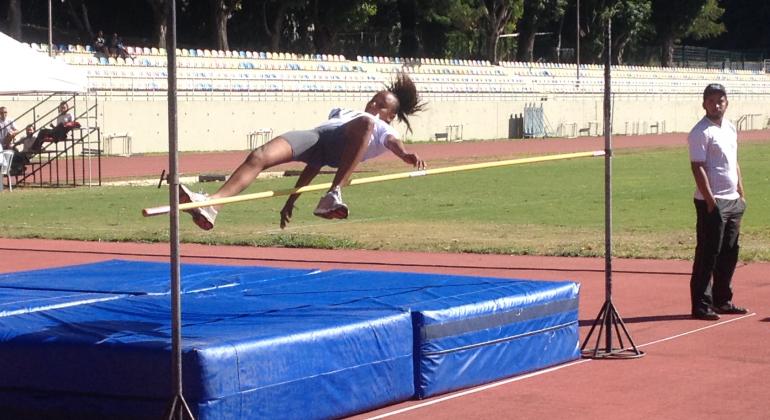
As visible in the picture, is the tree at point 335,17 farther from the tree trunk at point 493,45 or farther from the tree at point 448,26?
the tree trunk at point 493,45

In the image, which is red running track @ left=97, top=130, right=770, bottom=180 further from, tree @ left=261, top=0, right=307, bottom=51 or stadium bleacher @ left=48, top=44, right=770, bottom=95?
tree @ left=261, top=0, right=307, bottom=51

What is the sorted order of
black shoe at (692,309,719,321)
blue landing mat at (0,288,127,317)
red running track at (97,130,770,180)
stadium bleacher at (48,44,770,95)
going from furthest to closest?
stadium bleacher at (48,44,770,95)
red running track at (97,130,770,180)
black shoe at (692,309,719,321)
blue landing mat at (0,288,127,317)

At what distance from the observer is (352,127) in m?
8.09

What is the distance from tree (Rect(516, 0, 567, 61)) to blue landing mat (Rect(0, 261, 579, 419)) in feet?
199

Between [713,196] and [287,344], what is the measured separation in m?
4.48

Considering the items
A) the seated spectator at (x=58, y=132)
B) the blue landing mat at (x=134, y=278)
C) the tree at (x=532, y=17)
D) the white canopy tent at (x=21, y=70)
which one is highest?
the tree at (x=532, y=17)

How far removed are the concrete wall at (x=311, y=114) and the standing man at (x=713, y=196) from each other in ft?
84.0

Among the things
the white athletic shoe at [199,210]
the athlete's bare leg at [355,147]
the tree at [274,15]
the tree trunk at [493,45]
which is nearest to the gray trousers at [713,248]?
the athlete's bare leg at [355,147]

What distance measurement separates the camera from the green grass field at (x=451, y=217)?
14.8 meters

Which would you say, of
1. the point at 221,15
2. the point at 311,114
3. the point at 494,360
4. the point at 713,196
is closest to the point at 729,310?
the point at 713,196

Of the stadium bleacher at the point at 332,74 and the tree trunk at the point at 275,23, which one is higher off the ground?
the tree trunk at the point at 275,23

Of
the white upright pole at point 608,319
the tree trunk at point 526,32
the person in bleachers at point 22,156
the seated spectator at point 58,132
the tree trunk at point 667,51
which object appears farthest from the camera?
the tree trunk at point 667,51

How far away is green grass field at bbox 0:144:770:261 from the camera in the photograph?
14.8m

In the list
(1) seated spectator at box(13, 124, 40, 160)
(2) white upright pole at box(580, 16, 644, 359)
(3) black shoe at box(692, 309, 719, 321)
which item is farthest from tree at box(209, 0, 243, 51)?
(2) white upright pole at box(580, 16, 644, 359)
